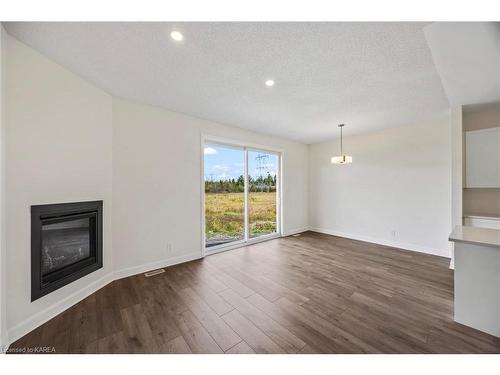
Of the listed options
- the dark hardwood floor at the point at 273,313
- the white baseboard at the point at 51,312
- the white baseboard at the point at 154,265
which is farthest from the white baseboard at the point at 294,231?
the white baseboard at the point at 51,312

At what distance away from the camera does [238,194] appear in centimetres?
420

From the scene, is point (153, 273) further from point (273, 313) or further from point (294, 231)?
point (294, 231)

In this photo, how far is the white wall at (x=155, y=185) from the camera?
270cm

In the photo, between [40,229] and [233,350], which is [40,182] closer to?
[40,229]

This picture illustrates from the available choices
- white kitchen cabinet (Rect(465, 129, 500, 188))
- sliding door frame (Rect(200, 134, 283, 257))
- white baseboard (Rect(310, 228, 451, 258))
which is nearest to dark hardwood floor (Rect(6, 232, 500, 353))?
white baseboard (Rect(310, 228, 451, 258))

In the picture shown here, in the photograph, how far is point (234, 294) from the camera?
2.27 metres

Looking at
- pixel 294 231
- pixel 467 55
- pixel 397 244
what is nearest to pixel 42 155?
pixel 467 55

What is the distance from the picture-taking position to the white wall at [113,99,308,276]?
2697mm

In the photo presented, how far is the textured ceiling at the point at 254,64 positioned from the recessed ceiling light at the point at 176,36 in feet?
0.16

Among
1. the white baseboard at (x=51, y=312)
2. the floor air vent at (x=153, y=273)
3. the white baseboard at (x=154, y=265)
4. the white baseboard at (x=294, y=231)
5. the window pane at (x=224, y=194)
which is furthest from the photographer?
the white baseboard at (x=294, y=231)

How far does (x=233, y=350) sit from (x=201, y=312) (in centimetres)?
61

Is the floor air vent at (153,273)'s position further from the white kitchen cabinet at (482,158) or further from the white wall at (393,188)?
the white kitchen cabinet at (482,158)

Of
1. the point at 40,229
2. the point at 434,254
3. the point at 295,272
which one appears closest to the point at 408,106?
the point at 434,254
